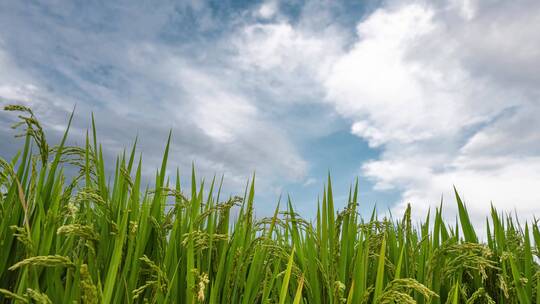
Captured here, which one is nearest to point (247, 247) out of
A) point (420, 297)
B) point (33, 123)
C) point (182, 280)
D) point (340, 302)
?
point (182, 280)

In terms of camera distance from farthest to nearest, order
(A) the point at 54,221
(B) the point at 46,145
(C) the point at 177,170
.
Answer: (C) the point at 177,170 → (B) the point at 46,145 → (A) the point at 54,221

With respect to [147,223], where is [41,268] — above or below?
below

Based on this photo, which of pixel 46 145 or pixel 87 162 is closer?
pixel 46 145

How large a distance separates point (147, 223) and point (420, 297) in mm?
2219

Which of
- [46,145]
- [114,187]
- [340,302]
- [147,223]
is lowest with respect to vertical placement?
[340,302]

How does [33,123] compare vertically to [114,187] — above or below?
above

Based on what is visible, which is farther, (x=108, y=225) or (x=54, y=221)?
(x=108, y=225)

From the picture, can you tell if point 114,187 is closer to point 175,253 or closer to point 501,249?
point 175,253

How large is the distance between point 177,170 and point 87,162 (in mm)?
1052

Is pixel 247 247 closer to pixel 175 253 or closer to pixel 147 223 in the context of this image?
pixel 175 253

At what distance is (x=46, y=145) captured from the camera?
10.4ft

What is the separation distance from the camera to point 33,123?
3021 millimetres

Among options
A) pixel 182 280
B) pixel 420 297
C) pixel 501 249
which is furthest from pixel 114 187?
pixel 501 249

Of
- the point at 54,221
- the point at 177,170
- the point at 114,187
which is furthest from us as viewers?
the point at 177,170
